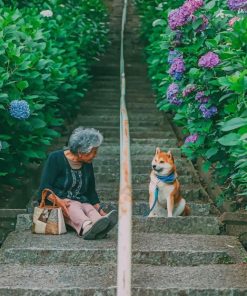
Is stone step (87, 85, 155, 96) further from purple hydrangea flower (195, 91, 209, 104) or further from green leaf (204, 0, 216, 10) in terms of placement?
purple hydrangea flower (195, 91, 209, 104)

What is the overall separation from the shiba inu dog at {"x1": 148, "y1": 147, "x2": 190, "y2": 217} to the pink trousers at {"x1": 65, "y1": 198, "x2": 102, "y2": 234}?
2.04 feet

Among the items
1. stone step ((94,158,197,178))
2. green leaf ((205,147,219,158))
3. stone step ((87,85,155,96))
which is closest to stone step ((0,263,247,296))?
green leaf ((205,147,219,158))

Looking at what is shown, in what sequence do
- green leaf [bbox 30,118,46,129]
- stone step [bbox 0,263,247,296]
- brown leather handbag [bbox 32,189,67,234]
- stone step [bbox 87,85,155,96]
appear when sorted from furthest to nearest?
stone step [bbox 87,85,155,96], green leaf [bbox 30,118,46,129], brown leather handbag [bbox 32,189,67,234], stone step [bbox 0,263,247,296]

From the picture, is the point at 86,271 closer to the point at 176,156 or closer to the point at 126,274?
the point at 126,274

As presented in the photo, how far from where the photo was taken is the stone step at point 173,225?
611cm

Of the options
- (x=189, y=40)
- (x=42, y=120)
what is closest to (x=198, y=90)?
(x=189, y=40)

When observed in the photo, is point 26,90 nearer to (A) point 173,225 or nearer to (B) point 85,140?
(B) point 85,140

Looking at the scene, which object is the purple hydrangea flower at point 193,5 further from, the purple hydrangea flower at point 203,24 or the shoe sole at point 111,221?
the shoe sole at point 111,221

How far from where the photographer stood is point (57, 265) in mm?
5125

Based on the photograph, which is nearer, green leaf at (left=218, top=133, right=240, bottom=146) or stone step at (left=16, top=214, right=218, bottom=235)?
green leaf at (left=218, top=133, right=240, bottom=146)

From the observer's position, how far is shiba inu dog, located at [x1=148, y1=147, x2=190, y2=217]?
6.46 metres

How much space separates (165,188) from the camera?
21.2 ft

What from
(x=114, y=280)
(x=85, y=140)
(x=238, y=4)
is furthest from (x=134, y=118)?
(x=114, y=280)

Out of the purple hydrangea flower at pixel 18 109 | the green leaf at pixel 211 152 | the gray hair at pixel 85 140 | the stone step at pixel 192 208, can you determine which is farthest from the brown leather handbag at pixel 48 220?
the green leaf at pixel 211 152
